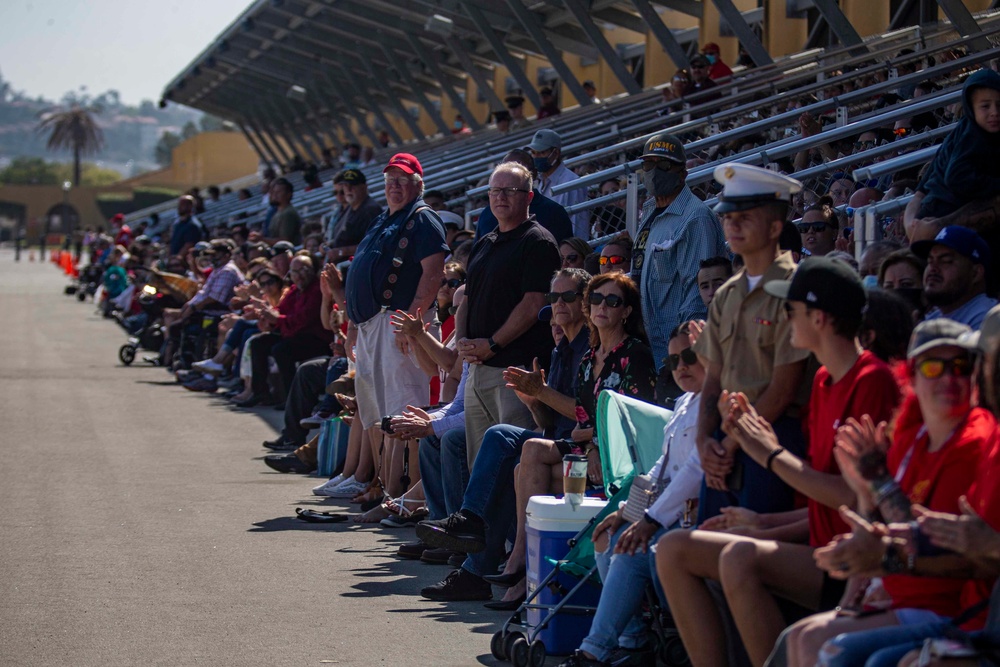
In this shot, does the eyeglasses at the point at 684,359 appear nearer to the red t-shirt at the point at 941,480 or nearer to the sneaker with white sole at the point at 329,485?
the red t-shirt at the point at 941,480

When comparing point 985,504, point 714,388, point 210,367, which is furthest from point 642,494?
point 210,367

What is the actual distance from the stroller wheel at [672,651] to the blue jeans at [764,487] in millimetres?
649

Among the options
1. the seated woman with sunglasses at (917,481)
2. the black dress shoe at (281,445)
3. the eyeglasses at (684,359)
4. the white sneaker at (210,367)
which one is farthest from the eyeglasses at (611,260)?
the white sneaker at (210,367)

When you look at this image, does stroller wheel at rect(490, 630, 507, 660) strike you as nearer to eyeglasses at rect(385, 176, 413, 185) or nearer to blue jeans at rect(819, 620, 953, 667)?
blue jeans at rect(819, 620, 953, 667)

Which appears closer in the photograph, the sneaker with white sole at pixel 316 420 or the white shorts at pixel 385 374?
the white shorts at pixel 385 374

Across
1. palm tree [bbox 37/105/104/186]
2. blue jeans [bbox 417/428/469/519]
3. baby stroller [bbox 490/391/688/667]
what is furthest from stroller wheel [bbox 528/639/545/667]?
palm tree [bbox 37/105/104/186]

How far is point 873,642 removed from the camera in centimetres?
383

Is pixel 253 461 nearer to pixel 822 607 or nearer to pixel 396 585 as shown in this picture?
pixel 396 585

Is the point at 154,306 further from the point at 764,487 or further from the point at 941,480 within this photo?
the point at 941,480

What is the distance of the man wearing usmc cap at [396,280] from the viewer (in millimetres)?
9484

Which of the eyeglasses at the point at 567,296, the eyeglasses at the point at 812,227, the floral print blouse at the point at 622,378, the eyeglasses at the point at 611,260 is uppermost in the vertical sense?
the eyeglasses at the point at 812,227

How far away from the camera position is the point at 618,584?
531cm

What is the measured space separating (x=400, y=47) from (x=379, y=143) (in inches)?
248

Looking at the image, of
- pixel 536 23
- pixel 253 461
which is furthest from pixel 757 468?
pixel 536 23
